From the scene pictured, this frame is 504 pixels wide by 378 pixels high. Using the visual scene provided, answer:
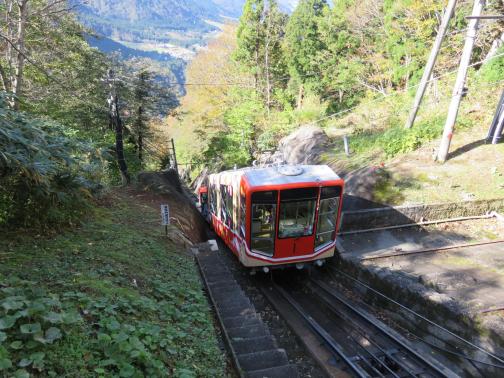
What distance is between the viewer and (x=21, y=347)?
128 inches

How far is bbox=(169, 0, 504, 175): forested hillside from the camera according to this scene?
754 inches

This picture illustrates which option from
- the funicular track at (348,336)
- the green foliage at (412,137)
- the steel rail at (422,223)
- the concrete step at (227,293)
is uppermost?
the green foliage at (412,137)

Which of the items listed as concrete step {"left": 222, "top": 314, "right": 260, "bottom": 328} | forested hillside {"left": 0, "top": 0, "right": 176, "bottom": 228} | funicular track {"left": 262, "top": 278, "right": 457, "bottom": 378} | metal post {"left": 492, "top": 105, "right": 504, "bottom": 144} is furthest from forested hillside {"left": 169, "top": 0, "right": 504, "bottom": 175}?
concrete step {"left": 222, "top": 314, "right": 260, "bottom": 328}

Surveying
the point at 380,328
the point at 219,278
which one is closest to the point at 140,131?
the point at 219,278

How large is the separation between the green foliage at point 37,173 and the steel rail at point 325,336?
19.2 feet

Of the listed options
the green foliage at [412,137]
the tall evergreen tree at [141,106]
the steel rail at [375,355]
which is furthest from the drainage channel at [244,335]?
the tall evergreen tree at [141,106]

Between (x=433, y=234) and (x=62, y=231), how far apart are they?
10.7m

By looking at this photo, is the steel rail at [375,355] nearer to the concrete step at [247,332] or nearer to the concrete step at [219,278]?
the concrete step at [247,332]

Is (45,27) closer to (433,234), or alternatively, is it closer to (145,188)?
(145,188)

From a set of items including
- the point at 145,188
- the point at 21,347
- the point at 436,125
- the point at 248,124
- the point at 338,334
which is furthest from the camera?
the point at 248,124

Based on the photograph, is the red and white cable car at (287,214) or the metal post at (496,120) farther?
the metal post at (496,120)

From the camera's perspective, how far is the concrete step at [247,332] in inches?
257

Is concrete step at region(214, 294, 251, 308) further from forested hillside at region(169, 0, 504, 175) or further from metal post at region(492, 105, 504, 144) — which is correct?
metal post at region(492, 105, 504, 144)

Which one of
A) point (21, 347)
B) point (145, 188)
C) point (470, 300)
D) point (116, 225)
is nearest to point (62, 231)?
point (116, 225)
